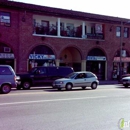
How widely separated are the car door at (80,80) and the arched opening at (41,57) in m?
8.88

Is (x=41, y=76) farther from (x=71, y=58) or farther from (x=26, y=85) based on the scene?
(x=71, y=58)

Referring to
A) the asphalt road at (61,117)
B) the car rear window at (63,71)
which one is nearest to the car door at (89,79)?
the car rear window at (63,71)

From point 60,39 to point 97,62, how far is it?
703 cm

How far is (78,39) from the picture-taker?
29547mm

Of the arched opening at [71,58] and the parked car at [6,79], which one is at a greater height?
the arched opening at [71,58]

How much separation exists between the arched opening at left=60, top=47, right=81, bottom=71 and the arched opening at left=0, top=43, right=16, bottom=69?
861 cm

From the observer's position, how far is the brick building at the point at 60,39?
2497cm

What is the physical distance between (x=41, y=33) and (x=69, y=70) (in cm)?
758

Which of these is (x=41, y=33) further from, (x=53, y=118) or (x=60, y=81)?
(x=53, y=118)

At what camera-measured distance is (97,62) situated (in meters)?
32.2

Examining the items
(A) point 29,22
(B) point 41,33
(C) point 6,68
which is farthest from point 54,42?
(C) point 6,68

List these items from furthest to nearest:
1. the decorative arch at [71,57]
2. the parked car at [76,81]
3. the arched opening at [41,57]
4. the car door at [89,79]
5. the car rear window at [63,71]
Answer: the decorative arch at [71,57]
the arched opening at [41,57]
the car rear window at [63,71]
the car door at [89,79]
the parked car at [76,81]

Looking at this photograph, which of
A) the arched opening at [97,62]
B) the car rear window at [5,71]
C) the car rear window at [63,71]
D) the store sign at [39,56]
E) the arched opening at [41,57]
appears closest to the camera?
the car rear window at [5,71]

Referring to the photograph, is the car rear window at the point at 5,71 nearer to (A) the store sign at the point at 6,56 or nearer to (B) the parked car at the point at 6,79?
(B) the parked car at the point at 6,79
